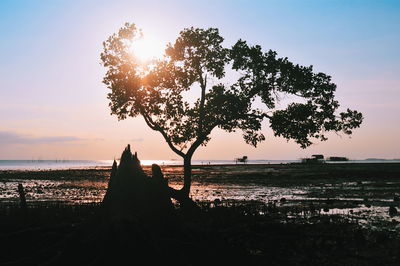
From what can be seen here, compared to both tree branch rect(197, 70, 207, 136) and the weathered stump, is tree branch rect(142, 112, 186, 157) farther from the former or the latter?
the weathered stump

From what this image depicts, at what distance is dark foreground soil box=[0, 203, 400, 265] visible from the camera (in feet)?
36.4

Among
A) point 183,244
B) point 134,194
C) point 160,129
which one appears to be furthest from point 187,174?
point 183,244

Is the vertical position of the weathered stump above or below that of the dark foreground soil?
above

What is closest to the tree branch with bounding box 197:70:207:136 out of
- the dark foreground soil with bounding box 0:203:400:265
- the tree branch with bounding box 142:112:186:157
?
the tree branch with bounding box 142:112:186:157

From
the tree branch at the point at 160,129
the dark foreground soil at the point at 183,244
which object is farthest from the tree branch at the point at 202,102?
the dark foreground soil at the point at 183,244

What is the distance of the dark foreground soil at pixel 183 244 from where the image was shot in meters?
11.1

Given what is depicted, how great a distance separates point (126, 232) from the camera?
11258 mm

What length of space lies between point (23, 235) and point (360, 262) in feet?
39.1

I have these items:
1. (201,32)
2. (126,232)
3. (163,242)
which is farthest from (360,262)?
(201,32)

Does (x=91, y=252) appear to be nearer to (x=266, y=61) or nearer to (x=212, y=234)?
(x=212, y=234)

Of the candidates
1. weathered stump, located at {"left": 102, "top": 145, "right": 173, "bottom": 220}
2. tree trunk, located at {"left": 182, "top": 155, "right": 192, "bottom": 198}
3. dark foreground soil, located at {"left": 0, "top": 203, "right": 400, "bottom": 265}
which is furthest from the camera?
tree trunk, located at {"left": 182, "top": 155, "right": 192, "bottom": 198}

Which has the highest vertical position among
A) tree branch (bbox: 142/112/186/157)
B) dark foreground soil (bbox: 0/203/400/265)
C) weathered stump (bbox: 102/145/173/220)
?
tree branch (bbox: 142/112/186/157)

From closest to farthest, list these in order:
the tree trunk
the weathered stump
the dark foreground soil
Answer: the dark foreground soil → the weathered stump → the tree trunk

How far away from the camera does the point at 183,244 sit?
490 inches
